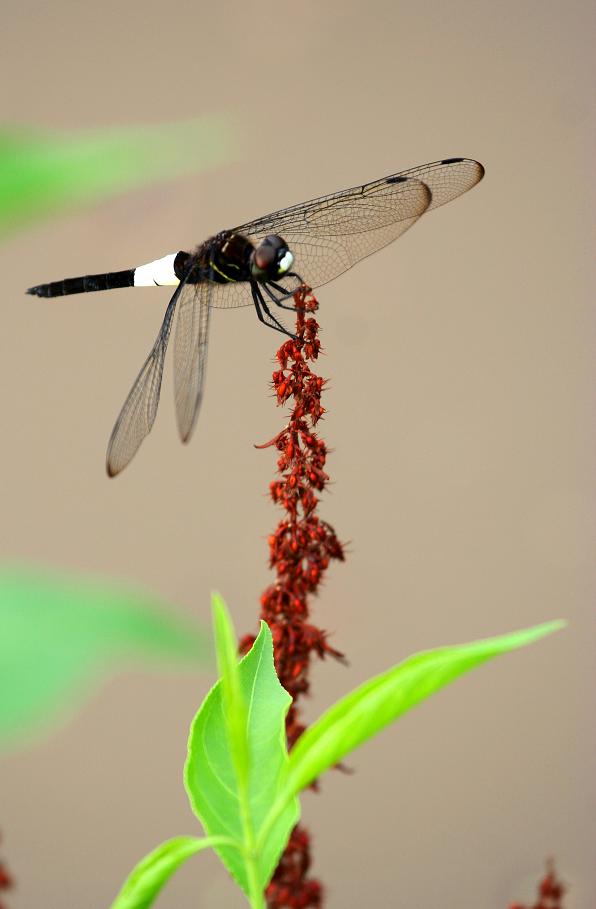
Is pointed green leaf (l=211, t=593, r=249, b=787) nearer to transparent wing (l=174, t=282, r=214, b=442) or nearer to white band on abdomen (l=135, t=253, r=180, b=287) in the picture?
transparent wing (l=174, t=282, r=214, b=442)

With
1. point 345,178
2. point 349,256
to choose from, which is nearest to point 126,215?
point 345,178

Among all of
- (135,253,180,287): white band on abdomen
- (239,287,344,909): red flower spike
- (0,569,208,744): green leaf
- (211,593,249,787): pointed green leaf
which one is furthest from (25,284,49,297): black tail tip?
(211,593,249,787): pointed green leaf

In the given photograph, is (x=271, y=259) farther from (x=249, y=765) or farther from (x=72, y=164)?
(x=249, y=765)

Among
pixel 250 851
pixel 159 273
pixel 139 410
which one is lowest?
pixel 250 851

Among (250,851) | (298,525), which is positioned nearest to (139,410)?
(298,525)

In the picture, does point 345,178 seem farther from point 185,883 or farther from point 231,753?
point 231,753
